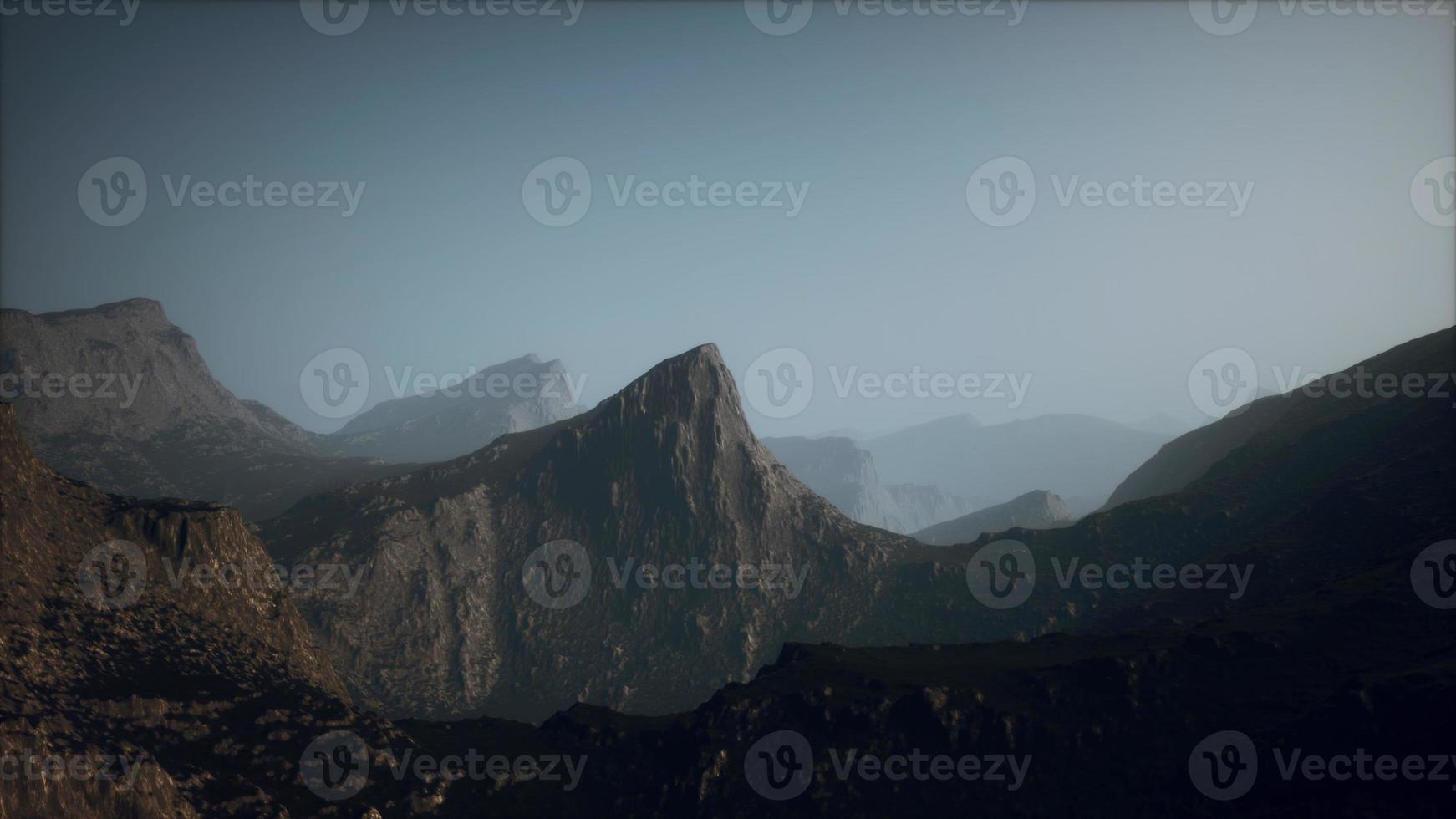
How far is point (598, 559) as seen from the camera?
155 meters

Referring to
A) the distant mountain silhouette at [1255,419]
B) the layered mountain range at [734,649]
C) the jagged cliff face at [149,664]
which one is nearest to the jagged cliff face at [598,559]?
the layered mountain range at [734,649]

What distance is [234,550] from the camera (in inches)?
3314

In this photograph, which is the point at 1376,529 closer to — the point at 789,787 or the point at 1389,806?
the point at 1389,806

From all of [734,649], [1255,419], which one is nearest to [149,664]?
[734,649]

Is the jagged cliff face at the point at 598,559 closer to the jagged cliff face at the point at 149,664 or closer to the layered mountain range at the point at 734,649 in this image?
the layered mountain range at the point at 734,649

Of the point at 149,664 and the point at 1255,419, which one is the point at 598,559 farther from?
the point at 1255,419

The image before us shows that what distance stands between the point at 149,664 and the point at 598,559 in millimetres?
93363

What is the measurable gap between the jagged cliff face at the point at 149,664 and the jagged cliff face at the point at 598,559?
48.9 meters

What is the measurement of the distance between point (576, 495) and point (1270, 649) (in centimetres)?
13056

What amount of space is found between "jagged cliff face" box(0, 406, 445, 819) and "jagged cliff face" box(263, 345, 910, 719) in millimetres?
48869

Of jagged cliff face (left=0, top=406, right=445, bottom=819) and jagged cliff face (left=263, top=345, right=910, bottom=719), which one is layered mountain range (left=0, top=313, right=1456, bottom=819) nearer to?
jagged cliff face (left=0, top=406, right=445, bottom=819)

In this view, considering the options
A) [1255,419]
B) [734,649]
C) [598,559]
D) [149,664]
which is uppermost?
[1255,419]

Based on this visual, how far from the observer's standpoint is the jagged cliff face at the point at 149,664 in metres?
51.0

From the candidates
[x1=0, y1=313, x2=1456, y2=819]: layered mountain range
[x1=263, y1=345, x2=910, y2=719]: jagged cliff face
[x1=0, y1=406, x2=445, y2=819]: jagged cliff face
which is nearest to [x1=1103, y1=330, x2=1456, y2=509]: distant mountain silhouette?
[x1=0, y1=313, x2=1456, y2=819]: layered mountain range
